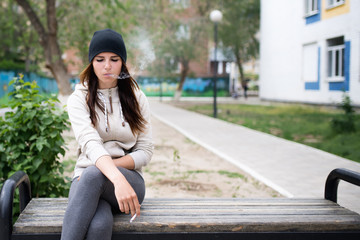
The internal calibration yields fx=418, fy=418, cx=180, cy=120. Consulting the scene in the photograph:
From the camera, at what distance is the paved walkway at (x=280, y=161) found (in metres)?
5.34

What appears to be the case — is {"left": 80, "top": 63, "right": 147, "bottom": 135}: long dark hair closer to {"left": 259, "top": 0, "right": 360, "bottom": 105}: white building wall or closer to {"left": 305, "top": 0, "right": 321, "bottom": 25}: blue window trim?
{"left": 259, "top": 0, "right": 360, "bottom": 105}: white building wall

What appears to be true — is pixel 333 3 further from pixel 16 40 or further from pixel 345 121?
pixel 16 40

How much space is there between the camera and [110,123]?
274 cm

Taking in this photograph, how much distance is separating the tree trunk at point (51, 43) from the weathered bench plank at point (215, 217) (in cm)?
1085

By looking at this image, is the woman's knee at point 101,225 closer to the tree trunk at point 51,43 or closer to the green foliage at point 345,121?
the green foliage at point 345,121

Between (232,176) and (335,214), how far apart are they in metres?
3.67

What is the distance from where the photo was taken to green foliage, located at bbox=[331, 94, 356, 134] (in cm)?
1018

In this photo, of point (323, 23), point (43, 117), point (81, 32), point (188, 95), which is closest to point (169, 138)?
point (81, 32)

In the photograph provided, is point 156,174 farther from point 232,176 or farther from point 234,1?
point 234,1

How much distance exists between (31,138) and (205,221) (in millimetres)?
1961

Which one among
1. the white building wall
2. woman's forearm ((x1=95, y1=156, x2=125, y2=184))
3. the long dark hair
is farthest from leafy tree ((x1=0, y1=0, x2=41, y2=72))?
woman's forearm ((x1=95, y1=156, x2=125, y2=184))

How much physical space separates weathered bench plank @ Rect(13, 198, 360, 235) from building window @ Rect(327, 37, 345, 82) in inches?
607

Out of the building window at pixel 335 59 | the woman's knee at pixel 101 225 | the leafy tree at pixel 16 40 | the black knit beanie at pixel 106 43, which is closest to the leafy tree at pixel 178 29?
the leafy tree at pixel 16 40

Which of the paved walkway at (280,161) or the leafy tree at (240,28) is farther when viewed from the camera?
the leafy tree at (240,28)
